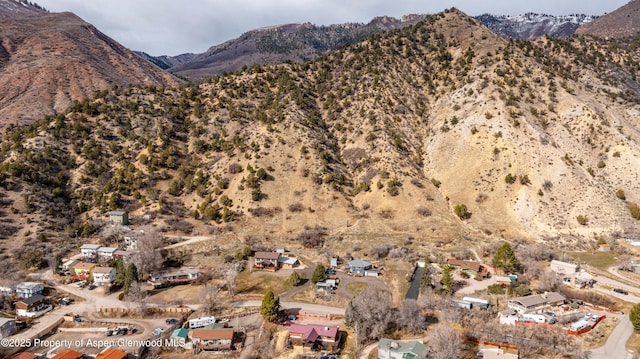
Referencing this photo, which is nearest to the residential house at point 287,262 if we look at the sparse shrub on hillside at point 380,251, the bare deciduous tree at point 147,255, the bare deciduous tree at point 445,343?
the sparse shrub on hillside at point 380,251

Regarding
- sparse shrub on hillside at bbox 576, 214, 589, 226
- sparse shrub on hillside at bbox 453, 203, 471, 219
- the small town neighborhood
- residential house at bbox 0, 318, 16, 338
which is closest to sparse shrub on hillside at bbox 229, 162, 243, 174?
the small town neighborhood

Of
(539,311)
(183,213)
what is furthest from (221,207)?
(539,311)

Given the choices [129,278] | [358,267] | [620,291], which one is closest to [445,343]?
[358,267]

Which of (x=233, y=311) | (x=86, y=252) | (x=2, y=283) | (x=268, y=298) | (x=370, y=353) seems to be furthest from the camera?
(x=86, y=252)

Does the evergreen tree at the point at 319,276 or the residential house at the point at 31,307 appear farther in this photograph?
the evergreen tree at the point at 319,276

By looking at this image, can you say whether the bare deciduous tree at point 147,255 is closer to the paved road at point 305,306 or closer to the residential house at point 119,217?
the residential house at point 119,217

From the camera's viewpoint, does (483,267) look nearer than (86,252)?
Yes

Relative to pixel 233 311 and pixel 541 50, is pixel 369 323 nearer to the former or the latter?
pixel 233 311
